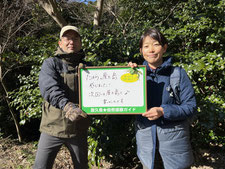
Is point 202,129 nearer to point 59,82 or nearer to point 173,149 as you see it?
point 173,149

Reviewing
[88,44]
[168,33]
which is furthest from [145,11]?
[88,44]

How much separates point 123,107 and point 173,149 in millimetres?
547

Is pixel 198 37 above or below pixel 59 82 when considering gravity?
above

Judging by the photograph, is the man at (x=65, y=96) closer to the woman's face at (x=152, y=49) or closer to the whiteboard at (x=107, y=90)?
the whiteboard at (x=107, y=90)

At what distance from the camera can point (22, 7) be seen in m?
4.36

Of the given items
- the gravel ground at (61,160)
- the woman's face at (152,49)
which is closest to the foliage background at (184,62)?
the gravel ground at (61,160)

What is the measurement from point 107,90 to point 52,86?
19.6 inches

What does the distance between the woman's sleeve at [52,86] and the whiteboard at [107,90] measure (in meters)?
0.19

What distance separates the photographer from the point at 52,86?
1.67m

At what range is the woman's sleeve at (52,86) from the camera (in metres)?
1.63

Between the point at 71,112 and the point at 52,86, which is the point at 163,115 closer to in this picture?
the point at 71,112

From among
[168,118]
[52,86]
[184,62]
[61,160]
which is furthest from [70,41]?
[61,160]

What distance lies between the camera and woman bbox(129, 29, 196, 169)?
1528mm

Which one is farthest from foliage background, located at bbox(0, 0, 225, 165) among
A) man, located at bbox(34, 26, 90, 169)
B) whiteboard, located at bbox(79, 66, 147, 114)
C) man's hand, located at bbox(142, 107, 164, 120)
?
man's hand, located at bbox(142, 107, 164, 120)
